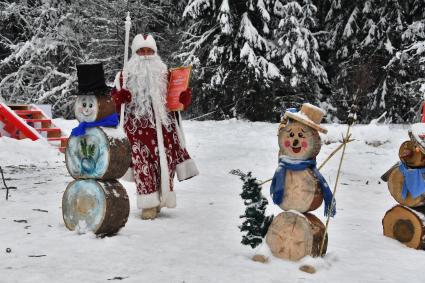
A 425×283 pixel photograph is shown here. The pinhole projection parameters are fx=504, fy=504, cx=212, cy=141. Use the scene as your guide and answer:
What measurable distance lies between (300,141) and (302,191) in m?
0.40

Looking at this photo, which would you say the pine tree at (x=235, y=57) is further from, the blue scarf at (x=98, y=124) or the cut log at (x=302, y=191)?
the cut log at (x=302, y=191)

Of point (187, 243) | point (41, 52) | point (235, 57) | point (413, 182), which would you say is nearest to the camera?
point (187, 243)

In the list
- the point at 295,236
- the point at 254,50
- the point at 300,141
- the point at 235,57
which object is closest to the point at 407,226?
the point at 295,236

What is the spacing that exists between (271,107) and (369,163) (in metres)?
6.30

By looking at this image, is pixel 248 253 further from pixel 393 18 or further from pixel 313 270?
pixel 393 18

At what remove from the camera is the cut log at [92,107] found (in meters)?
4.58

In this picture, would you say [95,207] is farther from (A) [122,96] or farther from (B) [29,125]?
(B) [29,125]

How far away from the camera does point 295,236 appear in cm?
400

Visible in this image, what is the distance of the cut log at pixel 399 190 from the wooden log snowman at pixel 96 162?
260 cm

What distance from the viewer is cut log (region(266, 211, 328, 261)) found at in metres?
3.95

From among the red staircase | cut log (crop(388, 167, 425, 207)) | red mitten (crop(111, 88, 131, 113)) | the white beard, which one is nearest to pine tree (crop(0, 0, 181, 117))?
the red staircase

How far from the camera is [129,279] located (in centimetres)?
348

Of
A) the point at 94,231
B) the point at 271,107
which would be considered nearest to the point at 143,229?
the point at 94,231

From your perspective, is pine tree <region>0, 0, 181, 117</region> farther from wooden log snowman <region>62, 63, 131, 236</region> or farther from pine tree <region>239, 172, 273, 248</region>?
pine tree <region>239, 172, 273, 248</region>
